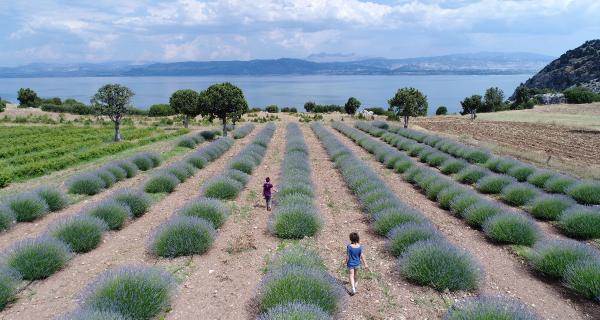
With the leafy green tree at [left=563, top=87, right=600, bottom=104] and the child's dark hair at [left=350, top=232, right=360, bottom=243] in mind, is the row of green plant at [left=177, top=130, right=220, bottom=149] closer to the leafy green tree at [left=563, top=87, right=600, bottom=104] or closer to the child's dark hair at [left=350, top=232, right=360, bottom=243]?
the child's dark hair at [left=350, top=232, right=360, bottom=243]

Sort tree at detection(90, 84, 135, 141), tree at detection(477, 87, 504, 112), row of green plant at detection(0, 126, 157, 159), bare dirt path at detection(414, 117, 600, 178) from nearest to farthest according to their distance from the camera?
bare dirt path at detection(414, 117, 600, 178)
row of green plant at detection(0, 126, 157, 159)
tree at detection(90, 84, 135, 141)
tree at detection(477, 87, 504, 112)

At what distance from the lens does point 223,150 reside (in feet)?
79.2

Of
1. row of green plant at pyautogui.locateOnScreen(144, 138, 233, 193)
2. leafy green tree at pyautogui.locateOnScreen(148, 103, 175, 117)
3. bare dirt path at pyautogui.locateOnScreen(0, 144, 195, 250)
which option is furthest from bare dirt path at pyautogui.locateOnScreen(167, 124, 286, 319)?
leafy green tree at pyautogui.locateOnScreen(148, 103, 175, 117)

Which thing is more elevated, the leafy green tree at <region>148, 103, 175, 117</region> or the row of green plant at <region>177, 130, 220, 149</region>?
the leafy green tree at <region>148, 103, 175, 117</region>

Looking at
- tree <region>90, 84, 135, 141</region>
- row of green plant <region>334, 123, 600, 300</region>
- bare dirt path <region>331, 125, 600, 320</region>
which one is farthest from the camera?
tree <region>90, 84, 135, 141</region>

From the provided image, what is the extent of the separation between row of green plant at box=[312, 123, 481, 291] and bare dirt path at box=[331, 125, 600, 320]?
512 millimetres

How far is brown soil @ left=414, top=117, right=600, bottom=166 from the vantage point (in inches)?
941

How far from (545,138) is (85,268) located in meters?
32.6

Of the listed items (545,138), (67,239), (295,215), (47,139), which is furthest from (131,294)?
(545,138)

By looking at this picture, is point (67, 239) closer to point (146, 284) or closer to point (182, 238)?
point (182, 238)

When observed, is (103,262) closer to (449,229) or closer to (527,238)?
(449,229)

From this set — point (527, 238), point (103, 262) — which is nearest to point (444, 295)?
point (527, 238)

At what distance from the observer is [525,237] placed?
915cm

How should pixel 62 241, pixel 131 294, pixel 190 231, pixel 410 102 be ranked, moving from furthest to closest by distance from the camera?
pixel 410 102, pixel 190 231, pixel 62 241, pixel 131 294
